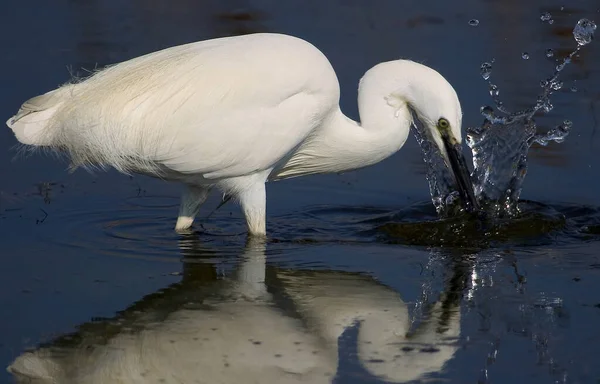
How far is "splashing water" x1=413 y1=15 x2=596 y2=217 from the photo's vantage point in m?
6.30

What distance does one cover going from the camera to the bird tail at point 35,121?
5.57 metres

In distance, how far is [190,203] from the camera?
606 cm

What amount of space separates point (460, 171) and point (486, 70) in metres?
2.49

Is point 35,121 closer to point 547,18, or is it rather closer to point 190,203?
point 190,203

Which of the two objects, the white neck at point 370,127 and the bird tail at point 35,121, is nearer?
the bird tail at point 35,121

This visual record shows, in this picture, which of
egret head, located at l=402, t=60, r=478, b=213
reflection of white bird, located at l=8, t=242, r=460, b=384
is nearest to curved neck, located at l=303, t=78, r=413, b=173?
egret head, located at l=402, t=60, r=478, b=213

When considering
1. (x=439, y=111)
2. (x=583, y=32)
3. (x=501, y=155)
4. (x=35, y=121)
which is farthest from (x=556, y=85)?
(x=35, y=121)

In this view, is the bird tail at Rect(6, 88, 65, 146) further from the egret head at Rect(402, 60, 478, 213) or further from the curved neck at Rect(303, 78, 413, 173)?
the egret head at Rect(402, 60, 478, 213)

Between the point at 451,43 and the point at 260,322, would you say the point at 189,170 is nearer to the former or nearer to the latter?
the point at 260,322

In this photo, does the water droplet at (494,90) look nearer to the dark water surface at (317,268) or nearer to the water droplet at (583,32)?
the dark water surface at (317,268)

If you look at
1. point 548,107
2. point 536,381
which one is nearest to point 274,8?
point 548,107

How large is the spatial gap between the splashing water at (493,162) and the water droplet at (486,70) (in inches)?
25.8

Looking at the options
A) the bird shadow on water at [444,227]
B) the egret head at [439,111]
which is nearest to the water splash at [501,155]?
the bird shadow on water at [444,227]

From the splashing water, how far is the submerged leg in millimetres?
1290
